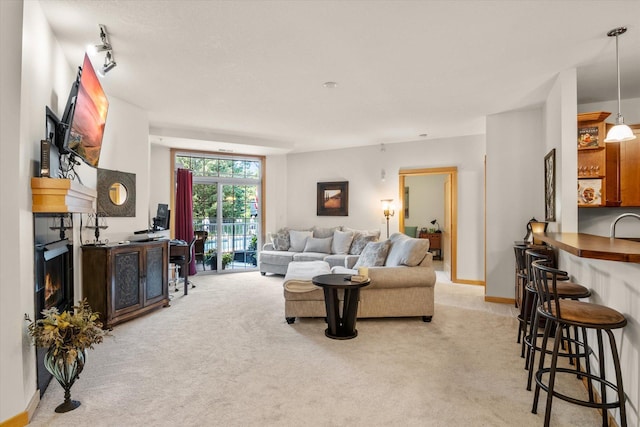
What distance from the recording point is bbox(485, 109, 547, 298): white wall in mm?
4941

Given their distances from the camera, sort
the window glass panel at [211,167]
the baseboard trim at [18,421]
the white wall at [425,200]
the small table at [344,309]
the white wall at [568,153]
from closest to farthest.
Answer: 1. the baseboard trim at [18,421]
2. the white wall at [568,153]
3. the small table at [344,309]
4. the window glass panel at [211,167]
5. the white wall at [425,200]

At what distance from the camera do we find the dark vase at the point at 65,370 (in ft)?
7.58

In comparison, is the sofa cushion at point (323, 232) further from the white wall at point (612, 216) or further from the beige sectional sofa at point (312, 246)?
the white wall at point (612, 216)

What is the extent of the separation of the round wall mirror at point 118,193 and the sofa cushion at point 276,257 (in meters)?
3.12

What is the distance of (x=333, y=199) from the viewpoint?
782 cm

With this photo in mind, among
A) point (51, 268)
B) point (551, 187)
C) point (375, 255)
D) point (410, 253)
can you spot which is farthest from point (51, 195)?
point (551, 187)

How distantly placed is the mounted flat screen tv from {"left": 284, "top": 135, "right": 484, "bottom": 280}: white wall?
5057 mm

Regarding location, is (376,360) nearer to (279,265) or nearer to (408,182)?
(279,265)

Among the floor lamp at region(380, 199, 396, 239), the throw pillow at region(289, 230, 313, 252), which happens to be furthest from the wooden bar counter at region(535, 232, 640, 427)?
the throw pillow at region(289, 230, 313, 252)

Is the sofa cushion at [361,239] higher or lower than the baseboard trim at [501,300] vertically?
higher

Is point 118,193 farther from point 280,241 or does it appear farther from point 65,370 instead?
point 280,241

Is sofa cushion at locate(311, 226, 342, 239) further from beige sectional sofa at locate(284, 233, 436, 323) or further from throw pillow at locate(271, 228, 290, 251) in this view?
beige sectional sofa at locate(284, 233, 436, 323)

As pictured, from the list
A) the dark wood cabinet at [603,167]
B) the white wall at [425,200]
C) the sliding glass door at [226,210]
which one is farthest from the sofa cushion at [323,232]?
the dark wood cabinet at [603,167]

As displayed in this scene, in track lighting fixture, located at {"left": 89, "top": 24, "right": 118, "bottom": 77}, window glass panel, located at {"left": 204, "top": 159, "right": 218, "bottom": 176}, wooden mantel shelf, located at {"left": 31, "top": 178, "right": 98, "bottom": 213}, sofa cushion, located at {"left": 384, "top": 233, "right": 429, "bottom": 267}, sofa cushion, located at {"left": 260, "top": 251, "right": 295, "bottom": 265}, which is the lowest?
sofa cushion, located at {"left": 260, "top": 251, "right": 295, "bottom": 265}
